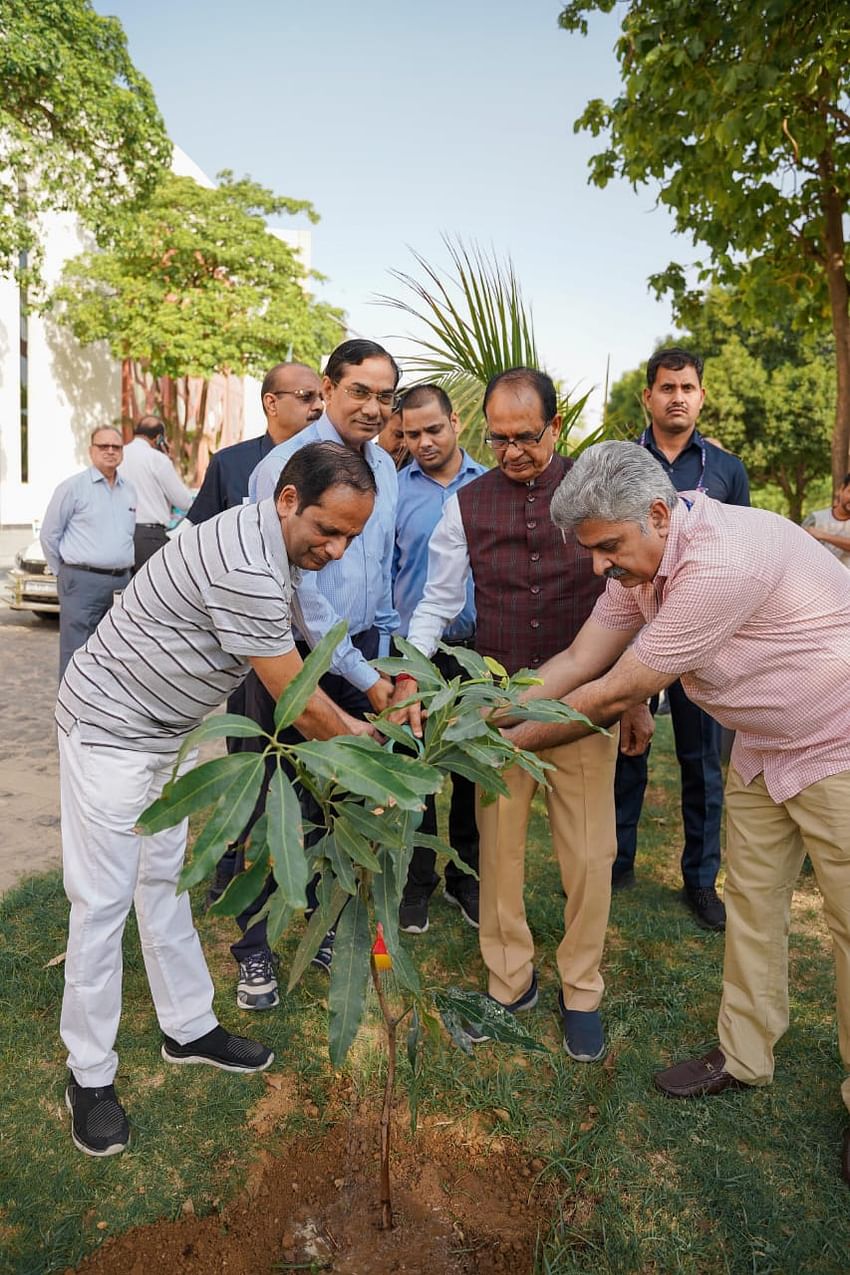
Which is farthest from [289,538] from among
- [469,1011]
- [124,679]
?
[469,1011]

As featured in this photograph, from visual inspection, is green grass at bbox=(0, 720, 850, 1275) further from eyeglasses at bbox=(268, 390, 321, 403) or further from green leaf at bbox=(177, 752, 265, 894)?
eyeglasses at bbox=(268, 390, 321, 403)

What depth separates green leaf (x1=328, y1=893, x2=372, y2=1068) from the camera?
1.80 m

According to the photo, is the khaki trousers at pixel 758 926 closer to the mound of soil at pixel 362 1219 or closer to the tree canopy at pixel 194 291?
the mound of soil at pixel 362 1219

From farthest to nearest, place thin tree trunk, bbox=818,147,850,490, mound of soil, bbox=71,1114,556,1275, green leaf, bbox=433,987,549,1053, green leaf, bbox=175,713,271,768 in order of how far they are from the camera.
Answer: thin tree trunk, bbox=818,147,850,490
mound of soil, bbox=71,1114,556,1275
green leaf, bbox=433,987,549,1053
green leaf, bbox=175,713,271,768

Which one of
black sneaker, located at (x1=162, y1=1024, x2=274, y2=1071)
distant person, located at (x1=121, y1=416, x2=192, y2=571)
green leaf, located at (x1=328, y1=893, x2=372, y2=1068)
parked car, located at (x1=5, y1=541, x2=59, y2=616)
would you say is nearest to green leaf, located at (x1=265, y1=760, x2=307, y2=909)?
green leaf, located at (x1=328, y1=893, x2=372, y2=1068)

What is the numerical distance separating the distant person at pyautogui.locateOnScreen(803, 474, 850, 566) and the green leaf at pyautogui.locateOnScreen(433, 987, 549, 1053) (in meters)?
3.80

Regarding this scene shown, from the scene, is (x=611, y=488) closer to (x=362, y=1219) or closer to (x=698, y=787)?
(x=362, y=1219)

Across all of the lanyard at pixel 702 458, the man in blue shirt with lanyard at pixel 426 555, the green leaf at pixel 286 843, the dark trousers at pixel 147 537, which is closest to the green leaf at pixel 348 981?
the green leaf at pixel 286 843

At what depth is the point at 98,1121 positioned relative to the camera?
8.14ft

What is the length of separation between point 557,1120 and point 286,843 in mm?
1624

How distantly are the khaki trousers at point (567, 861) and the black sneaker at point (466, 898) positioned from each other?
2.48 feet

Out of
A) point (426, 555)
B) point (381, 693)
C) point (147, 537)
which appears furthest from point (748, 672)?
point (147, 537)

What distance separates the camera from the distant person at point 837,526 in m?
5.11

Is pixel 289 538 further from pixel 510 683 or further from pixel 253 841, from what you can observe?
pixel 253 841
